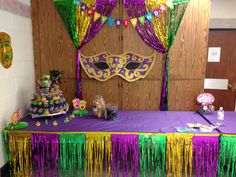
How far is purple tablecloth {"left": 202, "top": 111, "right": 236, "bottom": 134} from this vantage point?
6.28 feet

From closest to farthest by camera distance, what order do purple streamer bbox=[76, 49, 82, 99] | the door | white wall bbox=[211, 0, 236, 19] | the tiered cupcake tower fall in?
1. the tiered cupcake tower
2. purple streamer bbox=[76, 49, 82, 99]
3. white wall bbox=[211, 0, 236, 19]
4. the door

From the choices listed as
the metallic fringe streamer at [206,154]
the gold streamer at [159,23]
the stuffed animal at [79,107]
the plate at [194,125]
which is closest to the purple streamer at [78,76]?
the stuffed animal at [79,107]

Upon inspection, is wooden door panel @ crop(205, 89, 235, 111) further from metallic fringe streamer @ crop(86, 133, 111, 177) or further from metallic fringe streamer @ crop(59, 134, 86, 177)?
metallic fringe streamer @ crop(59, 134, 86, 177)

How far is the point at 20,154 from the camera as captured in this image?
200cm

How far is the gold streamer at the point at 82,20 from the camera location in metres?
2.39

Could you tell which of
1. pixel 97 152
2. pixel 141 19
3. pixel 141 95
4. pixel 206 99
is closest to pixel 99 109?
pixel 97 152

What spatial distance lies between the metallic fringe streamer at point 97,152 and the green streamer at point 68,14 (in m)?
1.24

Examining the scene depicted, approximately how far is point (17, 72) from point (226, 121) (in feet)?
7.75

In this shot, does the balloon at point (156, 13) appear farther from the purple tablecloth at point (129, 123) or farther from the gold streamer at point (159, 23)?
the purple tablecloth at point (129, 123)

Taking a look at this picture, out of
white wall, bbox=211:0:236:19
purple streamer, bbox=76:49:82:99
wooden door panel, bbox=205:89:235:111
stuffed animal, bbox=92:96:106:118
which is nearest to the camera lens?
stuffed animal, bbox=92:96:106:118

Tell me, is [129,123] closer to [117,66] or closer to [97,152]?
[97,152]

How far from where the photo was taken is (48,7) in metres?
2.45

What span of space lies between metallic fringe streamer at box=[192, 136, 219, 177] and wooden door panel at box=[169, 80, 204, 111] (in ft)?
Answer: 2.25

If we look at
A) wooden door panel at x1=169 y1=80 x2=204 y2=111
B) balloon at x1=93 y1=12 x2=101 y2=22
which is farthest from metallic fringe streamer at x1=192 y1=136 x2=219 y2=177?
balloon at x1=93 y1=12 x2=101 y2=22
